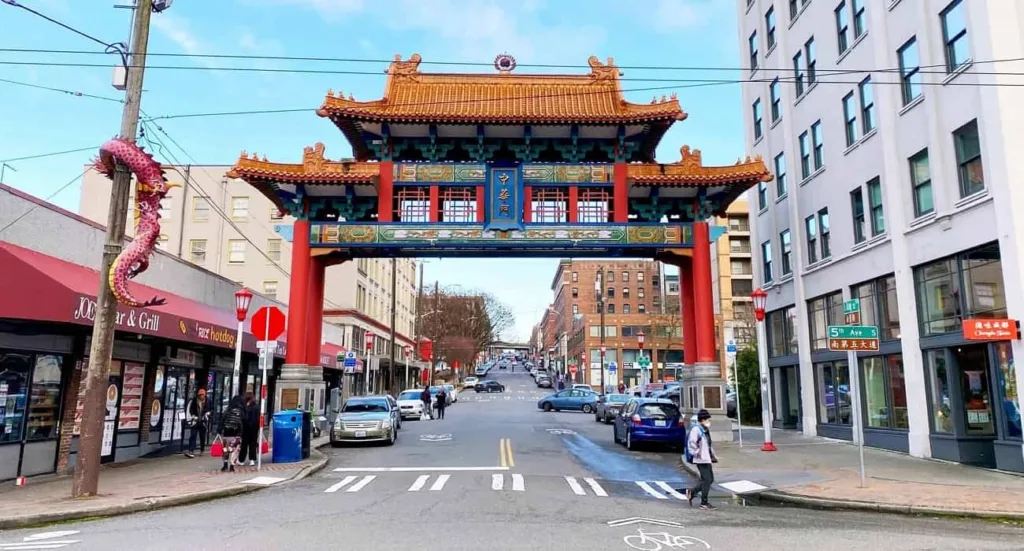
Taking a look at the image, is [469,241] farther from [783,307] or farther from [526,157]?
[783,307]

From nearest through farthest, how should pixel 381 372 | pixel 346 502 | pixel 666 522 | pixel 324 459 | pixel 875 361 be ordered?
pixel 666 522
pixel 346 502
pixel 324 459
pixel 875 361
pixel 381 372

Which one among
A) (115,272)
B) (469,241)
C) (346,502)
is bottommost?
(346,502)

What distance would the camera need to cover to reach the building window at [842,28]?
818 inches

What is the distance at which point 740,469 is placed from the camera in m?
15.3

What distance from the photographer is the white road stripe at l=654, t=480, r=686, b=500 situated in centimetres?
1210

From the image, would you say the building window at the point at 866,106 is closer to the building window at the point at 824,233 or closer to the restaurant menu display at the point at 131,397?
the building window at the point at 824,233

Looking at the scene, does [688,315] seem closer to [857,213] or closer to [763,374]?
[763,374]

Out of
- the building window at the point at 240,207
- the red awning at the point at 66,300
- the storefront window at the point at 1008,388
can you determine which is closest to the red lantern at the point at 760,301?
the storefront window at the point at 1008,388

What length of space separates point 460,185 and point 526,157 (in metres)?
2.48

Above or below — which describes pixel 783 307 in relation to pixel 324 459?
above

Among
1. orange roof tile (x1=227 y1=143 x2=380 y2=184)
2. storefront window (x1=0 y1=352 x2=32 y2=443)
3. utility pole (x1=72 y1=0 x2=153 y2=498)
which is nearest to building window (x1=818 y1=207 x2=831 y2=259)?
orange roof tile (x1=227 y1=143 x2=380 y2=184)

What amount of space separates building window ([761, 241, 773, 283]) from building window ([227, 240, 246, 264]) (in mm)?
35227

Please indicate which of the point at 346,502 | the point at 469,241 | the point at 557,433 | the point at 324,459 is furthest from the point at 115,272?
the point at 557,433

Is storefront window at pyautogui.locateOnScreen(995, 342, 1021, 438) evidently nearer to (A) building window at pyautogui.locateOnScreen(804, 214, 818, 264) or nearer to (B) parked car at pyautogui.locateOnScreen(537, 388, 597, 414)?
(A) building window at pyautogui.locateOnScreen(804, 214, 818, 264)
